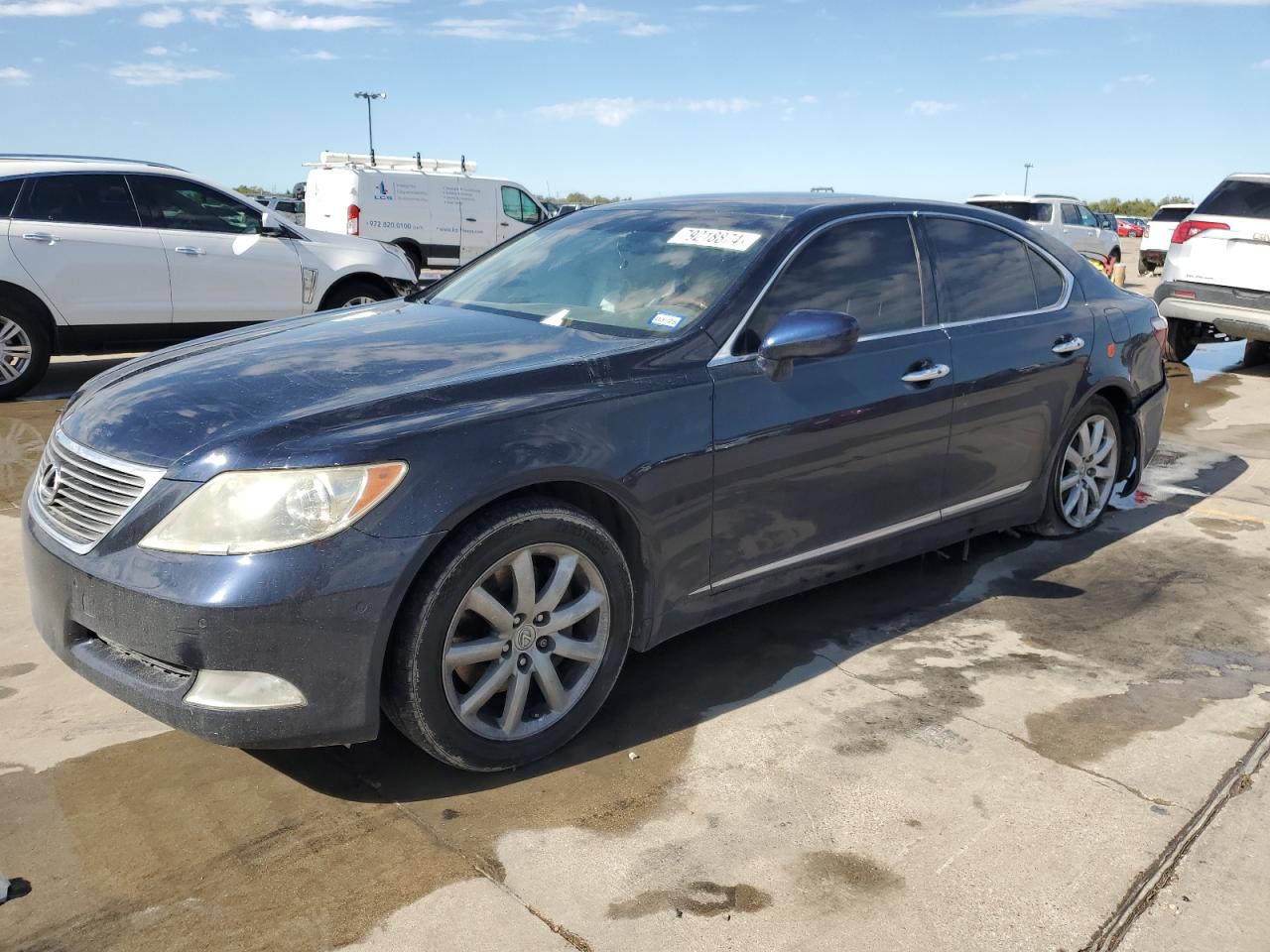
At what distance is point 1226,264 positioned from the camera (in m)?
9.46

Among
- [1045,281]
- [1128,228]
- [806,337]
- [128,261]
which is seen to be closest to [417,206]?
[128,261]

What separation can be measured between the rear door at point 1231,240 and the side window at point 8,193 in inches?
370

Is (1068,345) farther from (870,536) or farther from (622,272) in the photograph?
(622,272)

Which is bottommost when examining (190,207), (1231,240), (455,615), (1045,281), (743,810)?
(743,810)

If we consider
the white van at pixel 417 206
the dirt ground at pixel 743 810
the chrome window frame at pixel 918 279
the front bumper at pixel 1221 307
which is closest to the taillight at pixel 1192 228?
the front bumper at pixel 1221 307

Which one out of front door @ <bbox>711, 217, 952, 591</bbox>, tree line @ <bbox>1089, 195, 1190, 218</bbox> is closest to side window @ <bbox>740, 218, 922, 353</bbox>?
front door @ <bbox>711, 217, 952, 591</bbox>

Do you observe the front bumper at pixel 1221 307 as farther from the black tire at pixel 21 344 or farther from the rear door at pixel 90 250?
the black tire at pixel 21 344

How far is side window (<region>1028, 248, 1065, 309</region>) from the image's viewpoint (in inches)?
188

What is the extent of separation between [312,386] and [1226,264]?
8.88 m

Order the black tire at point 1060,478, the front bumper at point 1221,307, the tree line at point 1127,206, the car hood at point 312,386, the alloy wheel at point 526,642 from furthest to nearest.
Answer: the tree line at point 1127,206 → the front bumper at point 1221,307 → the black tire at point 1060,478 → the alloy wheel at point 526,642 → the car hood at point 312,386

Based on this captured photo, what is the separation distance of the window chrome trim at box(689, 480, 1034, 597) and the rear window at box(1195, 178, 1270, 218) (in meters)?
6.24

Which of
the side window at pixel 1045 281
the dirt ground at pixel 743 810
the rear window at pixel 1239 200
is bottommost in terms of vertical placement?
the dirt ground at pixel 743 810

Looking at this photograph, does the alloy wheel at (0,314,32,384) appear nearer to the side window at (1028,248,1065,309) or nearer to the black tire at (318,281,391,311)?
the black tire at (318,281,391,311)

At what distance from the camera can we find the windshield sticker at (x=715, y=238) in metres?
3.79
